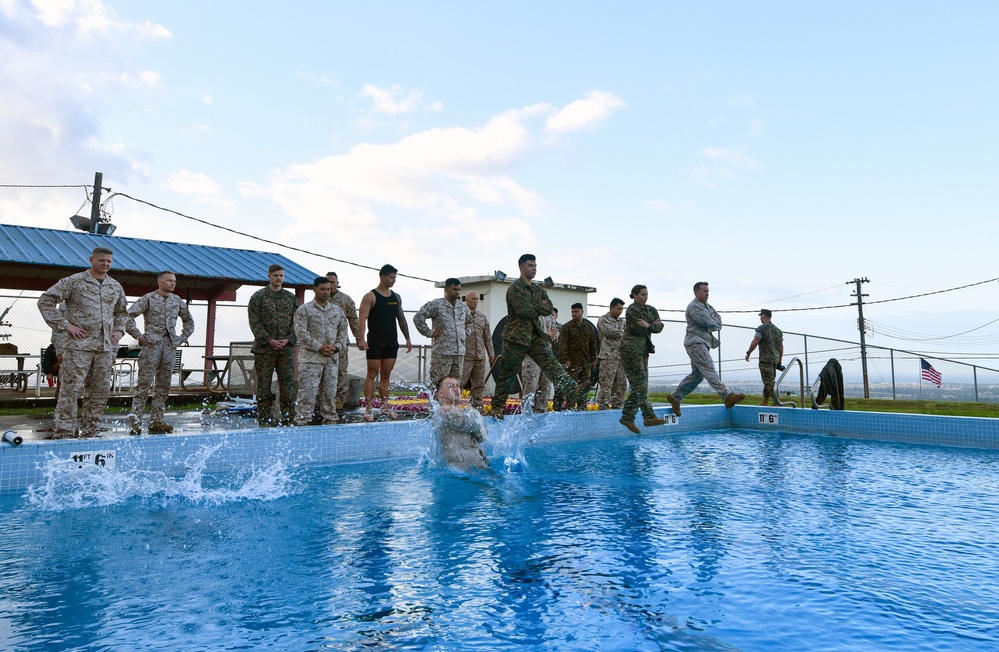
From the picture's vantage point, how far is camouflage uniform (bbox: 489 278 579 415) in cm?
816

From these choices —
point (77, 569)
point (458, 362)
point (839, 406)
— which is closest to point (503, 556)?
point (77, 569)

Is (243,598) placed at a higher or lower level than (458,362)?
lower

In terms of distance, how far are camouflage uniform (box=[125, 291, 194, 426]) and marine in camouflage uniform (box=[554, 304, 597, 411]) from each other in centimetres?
572

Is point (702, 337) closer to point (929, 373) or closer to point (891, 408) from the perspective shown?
point (891, 408)

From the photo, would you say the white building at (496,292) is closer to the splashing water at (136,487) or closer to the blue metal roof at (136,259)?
the blue metal roof at (136,259)

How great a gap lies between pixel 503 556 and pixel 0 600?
2.54 meters

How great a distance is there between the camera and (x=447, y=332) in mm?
8562

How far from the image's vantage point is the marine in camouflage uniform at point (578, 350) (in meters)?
10.5

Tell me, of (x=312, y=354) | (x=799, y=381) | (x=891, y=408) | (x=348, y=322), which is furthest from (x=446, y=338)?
(x=891, y=408)

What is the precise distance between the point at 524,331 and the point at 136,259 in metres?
10.1

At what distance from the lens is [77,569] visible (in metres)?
3.47

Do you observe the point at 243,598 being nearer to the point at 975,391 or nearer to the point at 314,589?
the point at 314,589

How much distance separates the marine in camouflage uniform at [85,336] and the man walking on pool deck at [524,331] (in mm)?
4484

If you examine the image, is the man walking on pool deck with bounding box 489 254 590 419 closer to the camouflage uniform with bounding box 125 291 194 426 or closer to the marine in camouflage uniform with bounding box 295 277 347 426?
the marine in camouflage uniform with bounding box 295 277 347 426
